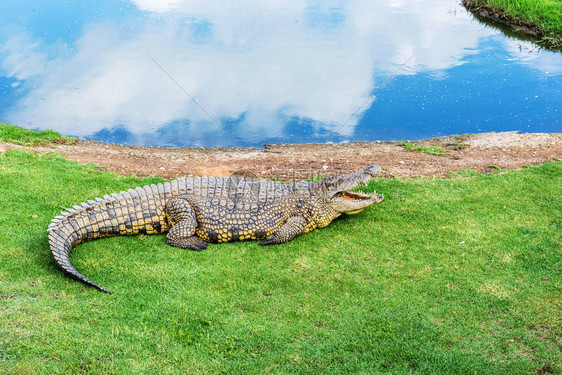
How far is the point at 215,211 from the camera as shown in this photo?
21.1 feet

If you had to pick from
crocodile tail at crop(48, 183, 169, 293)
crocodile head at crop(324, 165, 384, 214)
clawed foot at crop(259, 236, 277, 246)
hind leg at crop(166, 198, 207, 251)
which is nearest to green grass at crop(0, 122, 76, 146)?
crocodile tail at crop(48, 183, 169, 293)

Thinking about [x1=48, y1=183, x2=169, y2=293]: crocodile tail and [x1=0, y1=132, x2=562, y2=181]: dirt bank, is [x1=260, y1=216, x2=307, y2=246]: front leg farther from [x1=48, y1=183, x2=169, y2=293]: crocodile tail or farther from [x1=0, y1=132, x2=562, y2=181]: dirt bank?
[x1=0, y1=132, x2=562, y2=181]: dirt bank

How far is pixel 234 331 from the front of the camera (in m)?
4.52

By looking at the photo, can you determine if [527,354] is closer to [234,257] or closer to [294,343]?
[294,343]

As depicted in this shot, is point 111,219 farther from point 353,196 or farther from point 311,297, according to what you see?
point 353,196

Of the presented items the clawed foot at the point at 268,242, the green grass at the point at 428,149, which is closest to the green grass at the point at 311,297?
the clawed foot at the point at 268,242

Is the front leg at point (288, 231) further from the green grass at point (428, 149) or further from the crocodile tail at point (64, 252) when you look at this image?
the green grass at point (428, 149)

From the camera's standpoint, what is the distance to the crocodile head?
672cm

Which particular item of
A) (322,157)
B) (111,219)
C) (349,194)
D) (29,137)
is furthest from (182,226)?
(29,137)

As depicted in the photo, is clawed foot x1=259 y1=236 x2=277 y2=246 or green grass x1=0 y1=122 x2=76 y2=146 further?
green grass x1=0 y1=122 x2=76 y2=146

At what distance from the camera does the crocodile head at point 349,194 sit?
672 cm

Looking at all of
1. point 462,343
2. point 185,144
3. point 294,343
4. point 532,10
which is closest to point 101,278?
point 294,343

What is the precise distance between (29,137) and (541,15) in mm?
17770

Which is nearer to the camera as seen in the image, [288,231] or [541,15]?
[288,231]
